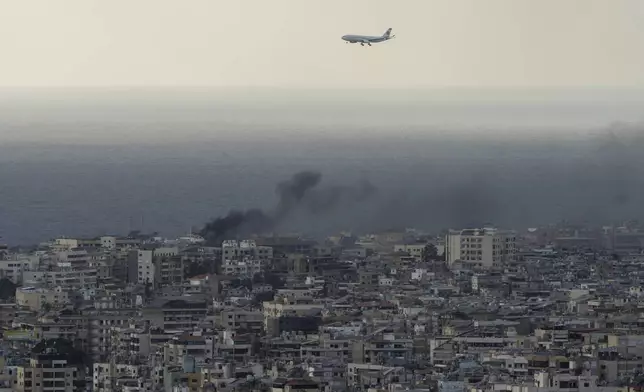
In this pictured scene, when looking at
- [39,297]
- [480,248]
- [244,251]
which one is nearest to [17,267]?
[244,251]

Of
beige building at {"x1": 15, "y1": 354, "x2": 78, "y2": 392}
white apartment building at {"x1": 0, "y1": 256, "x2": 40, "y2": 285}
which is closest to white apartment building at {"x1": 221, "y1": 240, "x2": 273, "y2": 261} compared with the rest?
white apartment building at {"x1": 0, "y1": 256, "x2": 40, "y2": 285}

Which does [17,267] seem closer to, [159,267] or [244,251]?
[159,267]

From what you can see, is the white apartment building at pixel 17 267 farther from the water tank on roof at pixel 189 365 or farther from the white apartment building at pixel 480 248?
the water tank on roof at pixel 189 365

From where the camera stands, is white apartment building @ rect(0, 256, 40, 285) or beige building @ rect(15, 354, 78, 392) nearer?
beige building @ rect(15, 354, 78, 392)

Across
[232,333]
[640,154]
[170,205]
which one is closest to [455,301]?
[232,333]

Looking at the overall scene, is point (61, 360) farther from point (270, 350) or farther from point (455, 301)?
point (455, 301)

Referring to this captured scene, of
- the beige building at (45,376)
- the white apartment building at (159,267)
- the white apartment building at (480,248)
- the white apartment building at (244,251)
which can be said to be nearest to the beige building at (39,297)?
the white apartment building at (159,267)

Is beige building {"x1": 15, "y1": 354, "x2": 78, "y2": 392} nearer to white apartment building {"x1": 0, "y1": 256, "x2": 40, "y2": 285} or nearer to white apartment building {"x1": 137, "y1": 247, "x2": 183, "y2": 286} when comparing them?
white apartment building {"x1": 0, "y1": 256, "x2": 40, "y2": 285}

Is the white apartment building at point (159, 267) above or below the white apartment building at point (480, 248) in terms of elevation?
below
